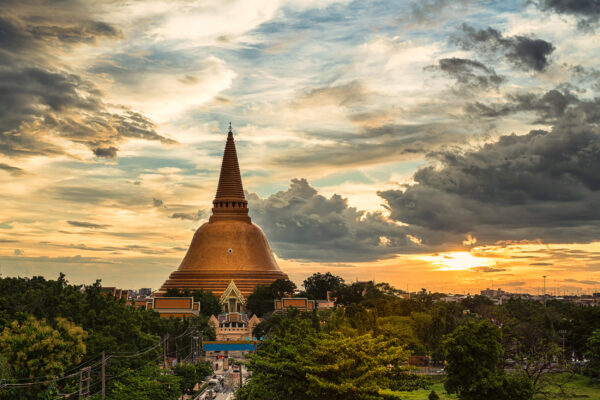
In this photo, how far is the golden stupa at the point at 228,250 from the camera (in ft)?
380

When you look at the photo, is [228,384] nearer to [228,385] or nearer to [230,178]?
[228,385]

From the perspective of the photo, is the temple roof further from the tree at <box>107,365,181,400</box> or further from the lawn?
the tree at <box>107,365,181,400</box>

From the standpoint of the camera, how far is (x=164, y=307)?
10262cm

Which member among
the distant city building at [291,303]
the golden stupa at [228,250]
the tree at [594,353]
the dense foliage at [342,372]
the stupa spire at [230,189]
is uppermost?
the stupa spire at [230,189]

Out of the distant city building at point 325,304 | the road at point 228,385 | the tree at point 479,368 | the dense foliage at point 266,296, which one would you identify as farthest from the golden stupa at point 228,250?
the tree at point 479,368

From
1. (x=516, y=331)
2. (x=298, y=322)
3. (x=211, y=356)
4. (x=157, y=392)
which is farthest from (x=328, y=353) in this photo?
(x=211, y=356)

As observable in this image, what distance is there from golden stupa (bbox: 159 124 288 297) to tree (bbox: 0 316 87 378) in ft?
242

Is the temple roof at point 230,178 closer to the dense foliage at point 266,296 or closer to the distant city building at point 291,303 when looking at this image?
the dense foliage at point 266,296

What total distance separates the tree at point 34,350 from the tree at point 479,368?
69.8 ft

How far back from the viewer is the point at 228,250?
118812 millimetres

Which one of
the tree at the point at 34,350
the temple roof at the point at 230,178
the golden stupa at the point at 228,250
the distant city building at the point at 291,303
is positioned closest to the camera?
the tree at the point at 34,350

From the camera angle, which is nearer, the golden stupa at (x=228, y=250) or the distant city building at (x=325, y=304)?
the golden stupa at (x=228, y=250)

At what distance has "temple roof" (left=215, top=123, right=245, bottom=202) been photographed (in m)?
124

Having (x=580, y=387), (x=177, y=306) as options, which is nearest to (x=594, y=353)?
(x=580, y=387)
